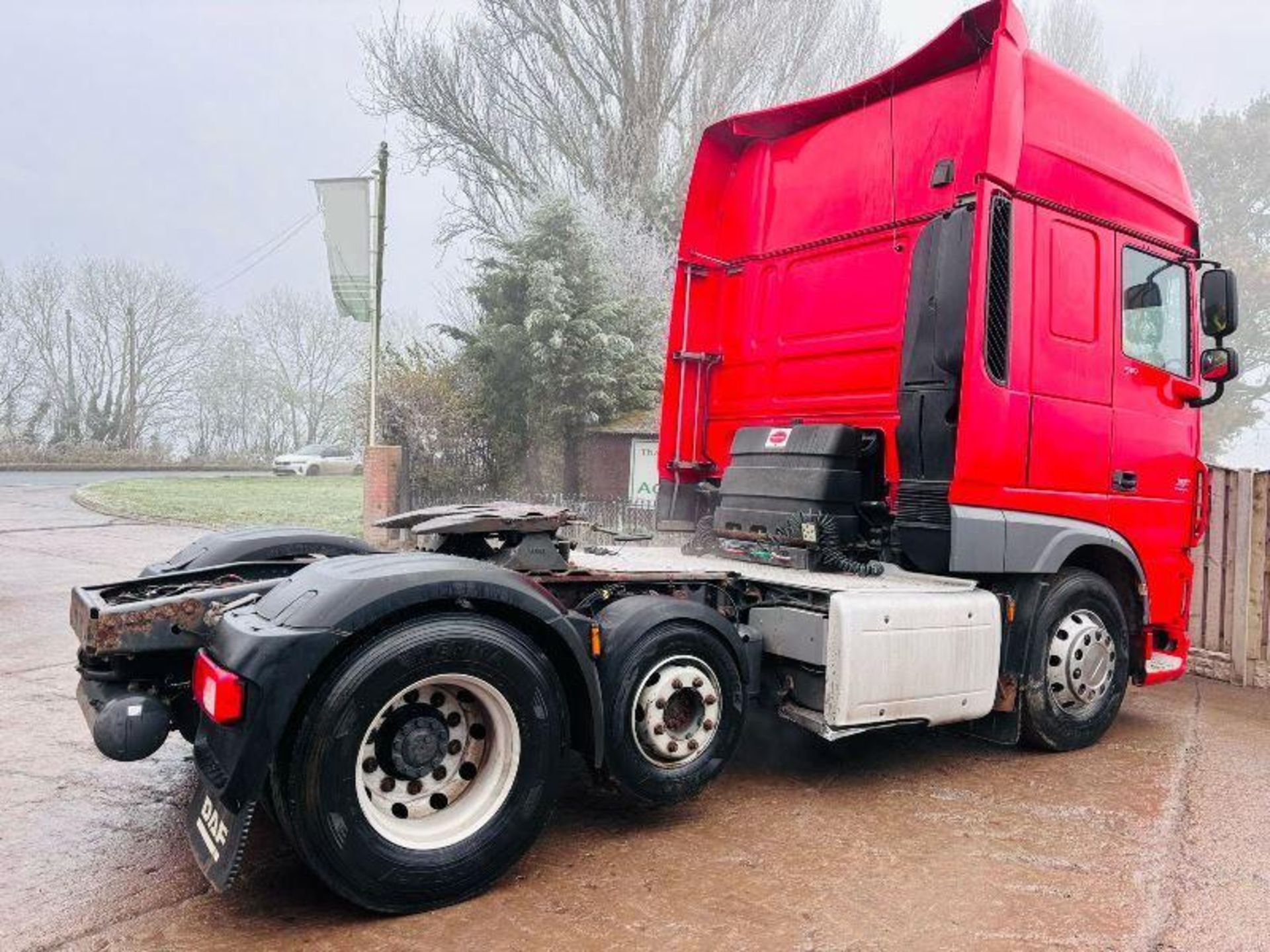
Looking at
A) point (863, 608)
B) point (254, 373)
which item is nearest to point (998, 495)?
point (863, 608)

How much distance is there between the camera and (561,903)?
2906 millimetres

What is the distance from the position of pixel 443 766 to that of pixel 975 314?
2.93 metres

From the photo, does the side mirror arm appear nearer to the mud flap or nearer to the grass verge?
the mud flap

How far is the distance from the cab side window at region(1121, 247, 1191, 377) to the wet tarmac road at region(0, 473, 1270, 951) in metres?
2.08

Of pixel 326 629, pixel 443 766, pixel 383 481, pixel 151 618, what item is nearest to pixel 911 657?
pixel 443 766

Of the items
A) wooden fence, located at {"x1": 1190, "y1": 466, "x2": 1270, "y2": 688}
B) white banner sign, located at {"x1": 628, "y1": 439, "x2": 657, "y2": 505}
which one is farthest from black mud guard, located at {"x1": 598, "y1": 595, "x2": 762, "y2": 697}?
white banner sign, located at {"x1": 628, "y1": 439, "x2": 657, "y2": 505}

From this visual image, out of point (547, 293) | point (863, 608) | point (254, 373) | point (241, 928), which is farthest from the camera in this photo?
point (254, 373)

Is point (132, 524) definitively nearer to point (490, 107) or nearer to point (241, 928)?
point (490, 107)

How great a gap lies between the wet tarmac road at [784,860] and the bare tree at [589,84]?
1941 centimetres

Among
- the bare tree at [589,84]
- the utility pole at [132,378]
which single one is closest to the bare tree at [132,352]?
the utility pole at [132,378]

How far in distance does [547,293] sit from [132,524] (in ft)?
29.7

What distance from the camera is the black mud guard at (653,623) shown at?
3400 mm

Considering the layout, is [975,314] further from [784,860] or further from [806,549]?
[784,860]

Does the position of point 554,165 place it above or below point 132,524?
above
